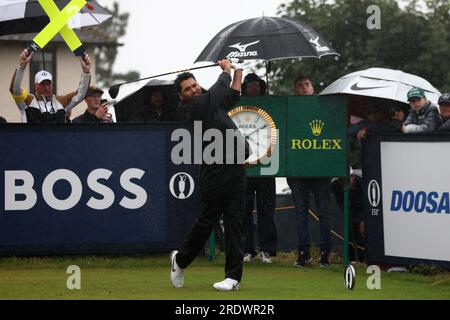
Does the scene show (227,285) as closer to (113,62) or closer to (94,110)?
(94,110)

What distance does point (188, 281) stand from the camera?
13312 millimetres

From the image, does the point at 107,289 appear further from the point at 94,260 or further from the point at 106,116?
the point at 106,116

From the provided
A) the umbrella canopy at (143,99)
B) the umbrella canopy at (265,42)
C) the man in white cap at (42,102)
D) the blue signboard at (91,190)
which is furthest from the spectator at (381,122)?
the man in white cap at (42,102)

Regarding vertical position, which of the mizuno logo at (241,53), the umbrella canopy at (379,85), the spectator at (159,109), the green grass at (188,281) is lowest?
the green grass at (188,281)

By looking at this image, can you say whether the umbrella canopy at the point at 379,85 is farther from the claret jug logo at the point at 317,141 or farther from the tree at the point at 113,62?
the tree at the point at 113,62

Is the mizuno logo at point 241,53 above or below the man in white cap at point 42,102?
above

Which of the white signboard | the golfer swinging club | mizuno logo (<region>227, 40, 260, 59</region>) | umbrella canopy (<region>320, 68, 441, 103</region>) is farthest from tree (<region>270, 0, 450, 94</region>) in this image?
the golfer swinging club

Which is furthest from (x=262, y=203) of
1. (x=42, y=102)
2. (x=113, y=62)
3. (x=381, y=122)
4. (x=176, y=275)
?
A: (x=113, y=62)

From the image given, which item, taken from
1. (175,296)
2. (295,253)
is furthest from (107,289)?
(295,253)

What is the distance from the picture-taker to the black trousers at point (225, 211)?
12.3m

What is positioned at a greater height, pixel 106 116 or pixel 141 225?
pixel 106 116

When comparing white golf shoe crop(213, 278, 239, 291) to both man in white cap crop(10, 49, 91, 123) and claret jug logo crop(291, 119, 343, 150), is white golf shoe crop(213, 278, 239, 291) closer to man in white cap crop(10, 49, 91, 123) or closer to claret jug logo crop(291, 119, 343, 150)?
claret jug logo crop(291, 119, 343, 150)

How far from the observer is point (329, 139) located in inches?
600
